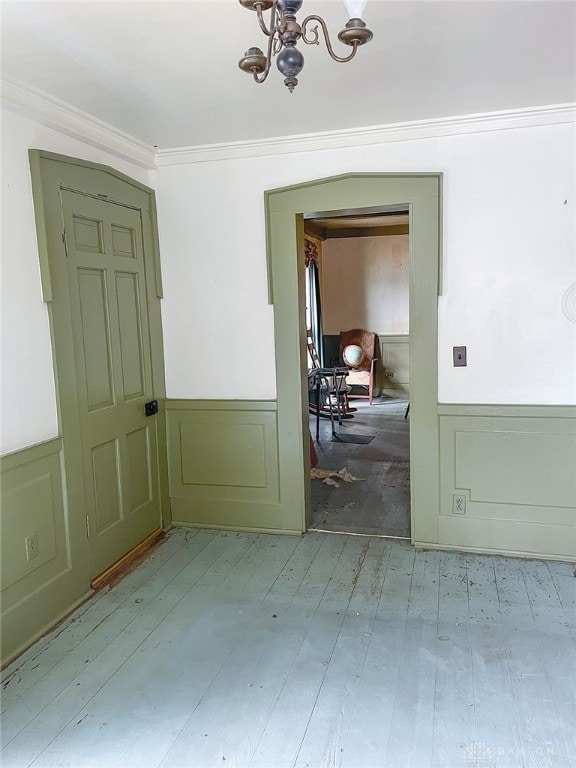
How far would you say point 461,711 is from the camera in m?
1.93

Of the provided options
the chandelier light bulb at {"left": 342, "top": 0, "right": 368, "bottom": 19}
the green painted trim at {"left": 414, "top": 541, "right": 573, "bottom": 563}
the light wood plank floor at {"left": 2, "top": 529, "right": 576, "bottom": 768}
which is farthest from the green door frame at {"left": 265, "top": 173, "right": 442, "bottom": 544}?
the chandelier light bulb at {"left": 342, "top": 0, "right": 368, "bottom": 19}

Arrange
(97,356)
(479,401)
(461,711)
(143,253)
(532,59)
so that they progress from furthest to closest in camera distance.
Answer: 1. (143,253)
2. (479,401)
3. (97,356)
4. (532,59)
5. (461,711)

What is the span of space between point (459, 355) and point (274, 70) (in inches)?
69.3

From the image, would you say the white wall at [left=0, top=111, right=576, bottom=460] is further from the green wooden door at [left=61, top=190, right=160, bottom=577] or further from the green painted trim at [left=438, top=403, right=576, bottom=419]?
the green wooden door at [left=61, top=190, right=160, bottom=577]

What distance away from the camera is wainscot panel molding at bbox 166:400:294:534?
3482 mm

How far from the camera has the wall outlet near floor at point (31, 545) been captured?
242 cm

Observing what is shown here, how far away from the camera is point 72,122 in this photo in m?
2.67

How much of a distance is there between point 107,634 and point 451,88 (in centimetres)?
297

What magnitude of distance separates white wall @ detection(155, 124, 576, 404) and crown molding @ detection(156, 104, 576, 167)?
0.11ft

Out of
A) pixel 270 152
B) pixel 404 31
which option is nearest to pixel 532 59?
pixel 404 31

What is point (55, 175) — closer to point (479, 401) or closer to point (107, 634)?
point (107, 634)

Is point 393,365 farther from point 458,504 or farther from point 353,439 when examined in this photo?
point 458,504

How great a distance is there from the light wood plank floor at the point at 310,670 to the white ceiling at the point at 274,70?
2.41 meters

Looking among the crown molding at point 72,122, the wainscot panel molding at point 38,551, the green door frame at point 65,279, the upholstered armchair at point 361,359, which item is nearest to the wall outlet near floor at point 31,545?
the wainscot panel molding at point 38,551
